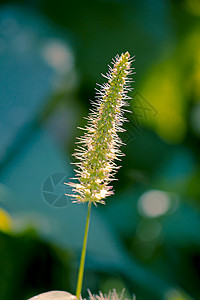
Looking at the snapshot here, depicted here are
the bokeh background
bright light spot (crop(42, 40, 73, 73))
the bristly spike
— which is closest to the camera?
the bristly spike

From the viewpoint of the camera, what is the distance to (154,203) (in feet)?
3.10

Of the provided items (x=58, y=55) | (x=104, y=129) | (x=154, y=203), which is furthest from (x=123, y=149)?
(x=104, y=129)

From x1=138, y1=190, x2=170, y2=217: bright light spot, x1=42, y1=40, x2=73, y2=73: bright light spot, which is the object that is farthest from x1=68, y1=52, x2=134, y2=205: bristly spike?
x1=42, y1=40, x2=73, y2=73: bright light spot

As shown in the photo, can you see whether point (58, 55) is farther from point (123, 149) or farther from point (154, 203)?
point (154, 203)

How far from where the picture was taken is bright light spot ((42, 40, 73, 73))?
113cm

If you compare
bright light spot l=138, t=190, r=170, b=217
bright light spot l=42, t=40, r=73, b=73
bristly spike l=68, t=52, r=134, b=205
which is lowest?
bristly spike l=68, t=52, r=134, b=205

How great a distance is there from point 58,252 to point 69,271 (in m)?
0.04

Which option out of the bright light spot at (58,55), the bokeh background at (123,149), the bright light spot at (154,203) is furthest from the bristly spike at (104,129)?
the bright light spot at (58,55)

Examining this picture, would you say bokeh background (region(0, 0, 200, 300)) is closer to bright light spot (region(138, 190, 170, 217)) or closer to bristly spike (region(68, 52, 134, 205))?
bright light spot (region(138, 190, 170, 217))

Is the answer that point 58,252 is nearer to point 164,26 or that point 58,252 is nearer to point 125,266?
point 125,266

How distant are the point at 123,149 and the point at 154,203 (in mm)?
153

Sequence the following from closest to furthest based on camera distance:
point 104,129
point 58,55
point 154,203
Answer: point 104,129 < point 154,203 < point 58,55

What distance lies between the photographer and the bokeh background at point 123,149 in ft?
2.59

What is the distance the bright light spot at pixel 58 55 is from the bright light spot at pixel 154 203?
42 centimetres
